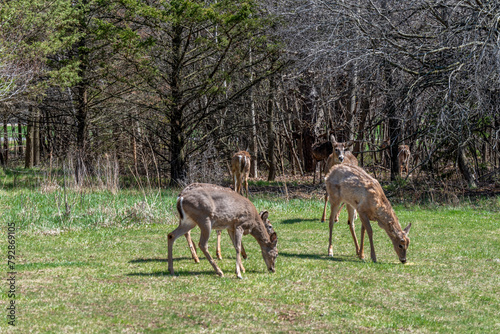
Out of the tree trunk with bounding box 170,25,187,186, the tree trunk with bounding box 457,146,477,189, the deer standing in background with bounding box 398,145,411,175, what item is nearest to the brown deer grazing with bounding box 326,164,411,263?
the tree trunk with bounding box 457,146,477,189

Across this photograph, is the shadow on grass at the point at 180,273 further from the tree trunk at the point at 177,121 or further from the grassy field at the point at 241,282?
the tree trunk at the point at 177,121

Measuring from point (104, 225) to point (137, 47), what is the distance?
790cm

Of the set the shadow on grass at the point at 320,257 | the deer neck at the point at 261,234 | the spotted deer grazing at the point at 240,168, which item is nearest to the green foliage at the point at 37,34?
the spotted deer grazing at the point at 240,168

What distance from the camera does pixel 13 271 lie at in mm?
8883

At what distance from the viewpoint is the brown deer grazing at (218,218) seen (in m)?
8.73

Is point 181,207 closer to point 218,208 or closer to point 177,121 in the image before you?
point 218,208

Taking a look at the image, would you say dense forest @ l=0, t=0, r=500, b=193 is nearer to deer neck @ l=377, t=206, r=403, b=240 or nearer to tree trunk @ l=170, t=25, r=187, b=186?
tree trunk @ l=170, t=25, r=187, b=186

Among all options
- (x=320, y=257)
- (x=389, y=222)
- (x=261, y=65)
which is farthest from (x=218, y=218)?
(x=261, y=65)

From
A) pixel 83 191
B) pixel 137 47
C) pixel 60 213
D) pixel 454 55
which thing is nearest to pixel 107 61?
pixel 137 47

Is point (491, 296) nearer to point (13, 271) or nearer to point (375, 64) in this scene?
point (13, 271)

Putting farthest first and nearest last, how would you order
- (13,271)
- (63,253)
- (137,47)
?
(137,47)
(63,253)
(13,271)

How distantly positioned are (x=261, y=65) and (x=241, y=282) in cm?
1787

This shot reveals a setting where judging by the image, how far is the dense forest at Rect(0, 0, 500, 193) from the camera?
16.9 m

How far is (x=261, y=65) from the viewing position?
996 inches
